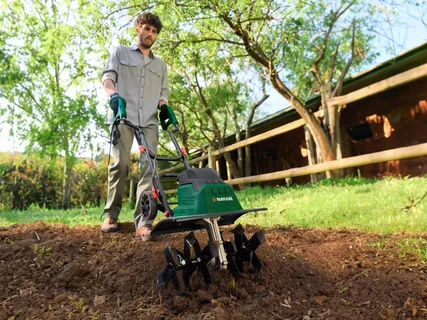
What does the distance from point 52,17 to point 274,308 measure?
1690 cm

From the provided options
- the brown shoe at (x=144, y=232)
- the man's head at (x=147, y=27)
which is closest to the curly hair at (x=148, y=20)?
the man's head at (x=147, y=27)

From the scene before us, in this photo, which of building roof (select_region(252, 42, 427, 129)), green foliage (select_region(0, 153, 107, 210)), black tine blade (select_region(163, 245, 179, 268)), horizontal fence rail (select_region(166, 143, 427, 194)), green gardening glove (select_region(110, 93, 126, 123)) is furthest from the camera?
green foliage (select_region(0, 153, 107, 210))

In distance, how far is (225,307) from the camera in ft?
7.93

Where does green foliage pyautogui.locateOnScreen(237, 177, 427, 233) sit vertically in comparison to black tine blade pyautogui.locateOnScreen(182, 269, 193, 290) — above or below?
above

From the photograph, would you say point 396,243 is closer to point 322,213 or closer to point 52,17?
point 322,213

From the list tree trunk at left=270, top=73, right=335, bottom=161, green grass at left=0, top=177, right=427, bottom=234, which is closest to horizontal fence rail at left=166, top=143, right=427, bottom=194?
green grass at left=0, top=177, right=427, bottom=234

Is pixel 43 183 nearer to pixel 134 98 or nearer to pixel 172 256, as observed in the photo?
pixel 134 98

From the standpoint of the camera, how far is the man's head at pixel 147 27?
3.92 meters

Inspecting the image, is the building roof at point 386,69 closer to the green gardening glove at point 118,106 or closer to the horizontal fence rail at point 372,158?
the horizontal fence rail at point 372,158

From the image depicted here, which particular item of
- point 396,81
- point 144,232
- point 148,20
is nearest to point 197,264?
point 144,232

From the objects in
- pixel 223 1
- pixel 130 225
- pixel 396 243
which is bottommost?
pixel 396 243

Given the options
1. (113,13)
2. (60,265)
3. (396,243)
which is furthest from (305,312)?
(113,13)

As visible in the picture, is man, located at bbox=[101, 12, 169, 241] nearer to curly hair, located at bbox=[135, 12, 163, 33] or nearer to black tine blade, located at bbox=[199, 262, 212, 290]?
curly hair, located at bbox=[135, 12, 163, 33]

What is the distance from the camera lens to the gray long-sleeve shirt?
4.17m
